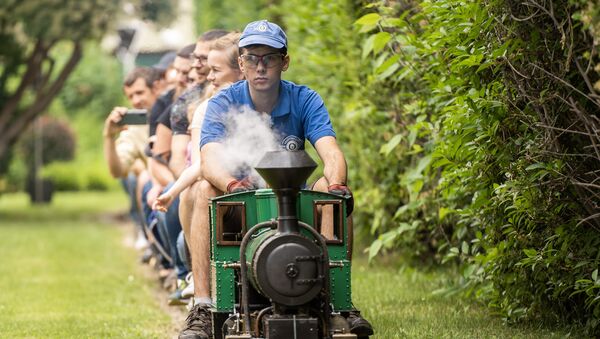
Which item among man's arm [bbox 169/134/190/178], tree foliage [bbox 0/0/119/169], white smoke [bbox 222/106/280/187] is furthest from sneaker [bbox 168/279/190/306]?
tree foliage [bbox 0/0/119/169]

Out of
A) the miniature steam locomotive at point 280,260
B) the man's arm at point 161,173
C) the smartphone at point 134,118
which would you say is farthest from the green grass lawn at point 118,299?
the smartphone at point 134,118

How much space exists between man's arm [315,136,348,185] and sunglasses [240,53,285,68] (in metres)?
0.48

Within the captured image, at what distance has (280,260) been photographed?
215 inches

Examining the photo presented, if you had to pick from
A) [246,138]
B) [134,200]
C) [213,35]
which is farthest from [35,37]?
[246,138]

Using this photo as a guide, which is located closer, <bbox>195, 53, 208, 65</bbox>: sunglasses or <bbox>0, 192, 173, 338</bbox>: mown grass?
<bbox>0, 192, 173, 338</bbox>: mown grass

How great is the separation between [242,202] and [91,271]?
7504 millimetres

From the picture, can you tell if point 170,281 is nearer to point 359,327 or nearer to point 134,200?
point 134,200

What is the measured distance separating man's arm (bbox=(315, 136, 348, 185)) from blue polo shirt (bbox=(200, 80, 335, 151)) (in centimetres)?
6

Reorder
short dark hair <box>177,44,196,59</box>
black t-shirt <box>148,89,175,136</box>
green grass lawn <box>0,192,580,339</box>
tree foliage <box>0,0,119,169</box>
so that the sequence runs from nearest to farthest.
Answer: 1. green grass lawn <box>0,192,580,339</box>
2. short dark hair <box>177,44,196,59</box>
3. black t-shirt <box>148,89,175,136</box>
4. tree foliage <box>0,0,119,169</box>

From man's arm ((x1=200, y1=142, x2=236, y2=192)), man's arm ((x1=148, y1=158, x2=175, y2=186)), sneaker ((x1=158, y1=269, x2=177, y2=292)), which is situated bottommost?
sneaker ((x1=158, y1=269, x2=177, y2=292))

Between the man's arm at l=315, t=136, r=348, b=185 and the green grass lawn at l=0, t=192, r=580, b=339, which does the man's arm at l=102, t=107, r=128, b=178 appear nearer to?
the green grass lawn at l=0, t=192, r=580, b=339

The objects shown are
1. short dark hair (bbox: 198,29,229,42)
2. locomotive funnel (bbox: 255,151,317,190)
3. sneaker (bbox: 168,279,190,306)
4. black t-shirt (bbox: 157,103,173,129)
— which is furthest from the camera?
black t-shirt (bbox: 157,103,173,129)

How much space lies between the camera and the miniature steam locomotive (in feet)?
18.0

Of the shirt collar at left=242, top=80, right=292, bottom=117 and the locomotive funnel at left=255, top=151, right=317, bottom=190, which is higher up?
the shirt collar at left=242, top=80, right=292, bottom=117
